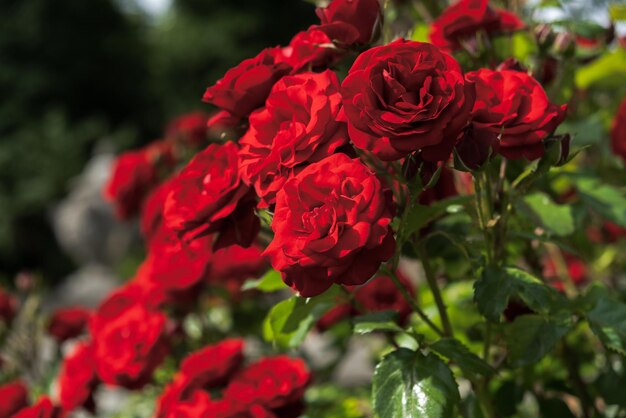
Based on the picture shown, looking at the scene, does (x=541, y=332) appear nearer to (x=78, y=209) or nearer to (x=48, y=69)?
(x=78, y=209)

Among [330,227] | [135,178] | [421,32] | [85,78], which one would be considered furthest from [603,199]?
[85,78]

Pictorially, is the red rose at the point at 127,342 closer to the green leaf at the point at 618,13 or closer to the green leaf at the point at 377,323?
the green leaf at the point at 377,323

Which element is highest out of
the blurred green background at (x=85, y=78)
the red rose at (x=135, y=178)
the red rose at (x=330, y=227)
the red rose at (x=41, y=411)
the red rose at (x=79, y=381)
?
the red rose at (x=330, y=227)

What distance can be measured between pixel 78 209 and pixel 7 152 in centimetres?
296

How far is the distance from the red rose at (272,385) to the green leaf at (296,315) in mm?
36

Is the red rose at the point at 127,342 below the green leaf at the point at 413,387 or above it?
below

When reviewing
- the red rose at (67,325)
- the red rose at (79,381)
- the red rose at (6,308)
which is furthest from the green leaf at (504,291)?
the red rose at (6,308)

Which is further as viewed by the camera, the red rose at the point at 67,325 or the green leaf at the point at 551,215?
the red rose at the point at 67,325

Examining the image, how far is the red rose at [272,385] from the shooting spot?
0.90 metres

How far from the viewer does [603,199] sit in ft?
3.52

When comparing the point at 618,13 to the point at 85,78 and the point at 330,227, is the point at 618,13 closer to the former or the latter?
the point at 330,227

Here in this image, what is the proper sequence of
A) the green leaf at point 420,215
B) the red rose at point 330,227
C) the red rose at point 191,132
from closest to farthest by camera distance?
the red rose at point 330,227, the green leaf at point 420,215, the red rose at point 191,132

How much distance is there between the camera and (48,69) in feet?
31.6

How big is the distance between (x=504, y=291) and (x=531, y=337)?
4.5 inches
